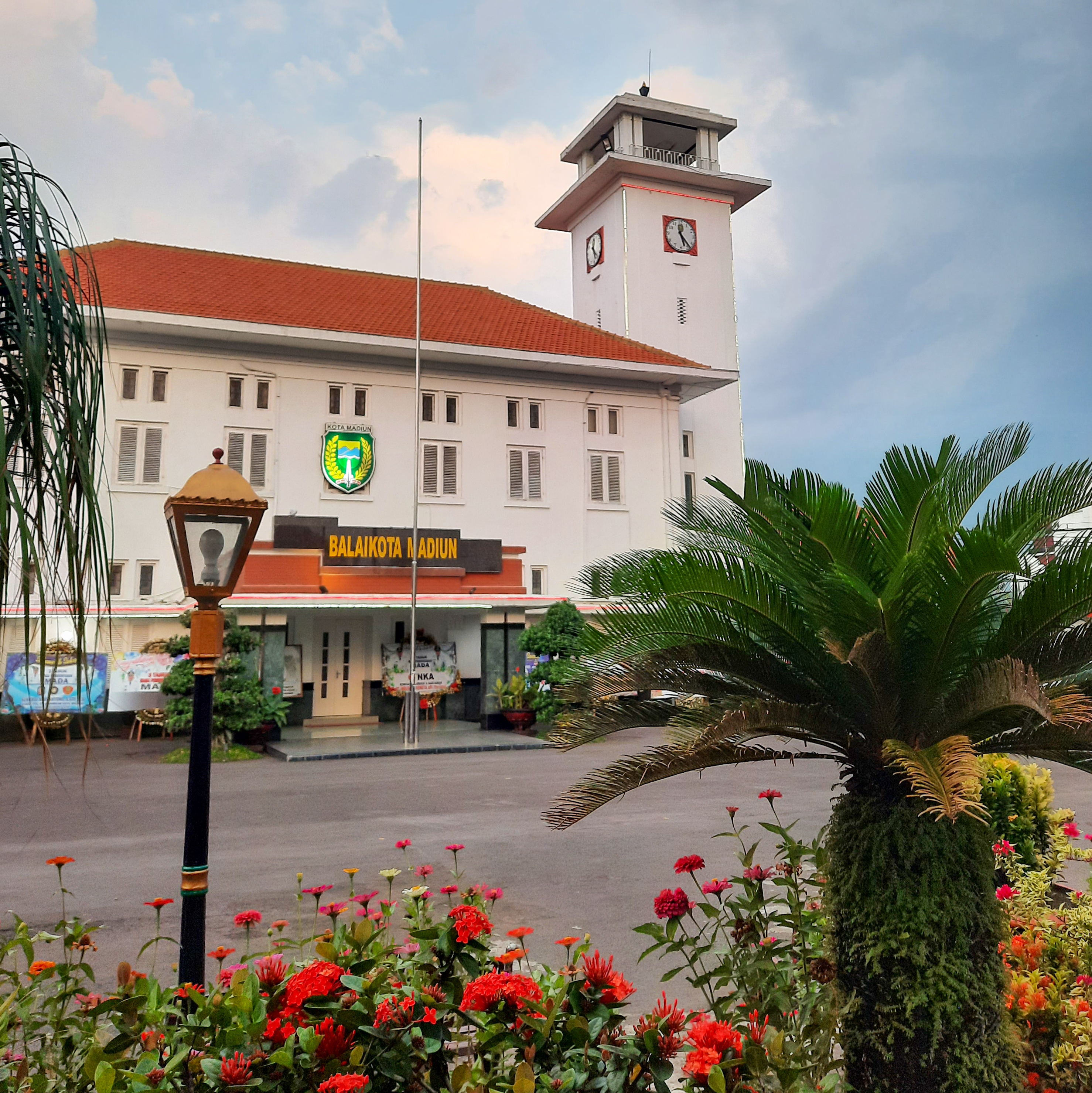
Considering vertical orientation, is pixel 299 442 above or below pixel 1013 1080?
above

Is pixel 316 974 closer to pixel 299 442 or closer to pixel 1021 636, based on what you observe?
pixel 1021 636

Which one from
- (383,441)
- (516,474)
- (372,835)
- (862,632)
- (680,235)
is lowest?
(372,835)

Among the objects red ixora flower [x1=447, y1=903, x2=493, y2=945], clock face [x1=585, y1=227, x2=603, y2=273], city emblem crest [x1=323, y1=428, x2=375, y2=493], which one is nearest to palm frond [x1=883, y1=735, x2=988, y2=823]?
red ixora flower [x1=447, y1=903, x2=493, y2=945]

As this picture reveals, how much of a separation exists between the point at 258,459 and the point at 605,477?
1015 centimetres

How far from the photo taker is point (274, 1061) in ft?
8.44

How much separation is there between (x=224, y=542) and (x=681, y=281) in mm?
31355

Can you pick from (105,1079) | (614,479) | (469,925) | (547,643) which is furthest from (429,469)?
(105,1079)

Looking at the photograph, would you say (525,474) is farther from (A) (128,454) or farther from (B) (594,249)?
(B) (594,249)

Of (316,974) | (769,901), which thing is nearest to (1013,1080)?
(769,901)

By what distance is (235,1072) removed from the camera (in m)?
2.50

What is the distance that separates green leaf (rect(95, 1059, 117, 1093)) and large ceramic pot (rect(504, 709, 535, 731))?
20.8m

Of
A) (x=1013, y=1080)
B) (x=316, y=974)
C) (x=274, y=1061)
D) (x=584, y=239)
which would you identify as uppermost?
(x=584, y=239)

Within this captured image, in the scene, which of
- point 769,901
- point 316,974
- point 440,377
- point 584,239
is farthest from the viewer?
point 584,239

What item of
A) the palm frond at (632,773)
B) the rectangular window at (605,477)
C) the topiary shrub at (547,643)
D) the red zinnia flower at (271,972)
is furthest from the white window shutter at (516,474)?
the red zinnia flower at (271,972)
